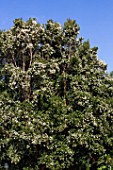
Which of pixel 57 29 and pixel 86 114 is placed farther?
pixel 57 29

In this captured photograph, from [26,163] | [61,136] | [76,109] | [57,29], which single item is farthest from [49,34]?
[26,163]

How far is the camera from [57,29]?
22625 mm

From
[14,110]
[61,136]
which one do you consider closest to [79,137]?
[61,136]

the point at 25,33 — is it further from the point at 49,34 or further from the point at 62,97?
the point at 62,97

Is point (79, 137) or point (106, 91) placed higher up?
point (106, 91)

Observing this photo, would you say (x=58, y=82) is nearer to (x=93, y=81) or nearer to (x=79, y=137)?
(x=93, y=81)

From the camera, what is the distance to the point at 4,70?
21766 millimetres

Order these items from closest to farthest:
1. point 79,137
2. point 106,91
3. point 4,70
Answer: point 79,137 → point 4,70 → point 106,91

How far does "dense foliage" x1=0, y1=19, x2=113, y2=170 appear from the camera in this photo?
20.3 meters

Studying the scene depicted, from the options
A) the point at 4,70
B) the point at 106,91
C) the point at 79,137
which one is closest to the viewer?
the point at 79,137


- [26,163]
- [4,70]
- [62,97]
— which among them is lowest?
[26,163]

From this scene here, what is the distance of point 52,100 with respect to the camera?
2077 cm

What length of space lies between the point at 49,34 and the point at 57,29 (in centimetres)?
63

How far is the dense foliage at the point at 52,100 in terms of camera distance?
66.5 feet
